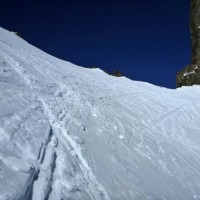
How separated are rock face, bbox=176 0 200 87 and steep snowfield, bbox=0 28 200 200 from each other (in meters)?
16.5

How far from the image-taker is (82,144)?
4762 millimetres

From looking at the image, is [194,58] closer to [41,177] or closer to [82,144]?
[82,144]

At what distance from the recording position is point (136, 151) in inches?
217

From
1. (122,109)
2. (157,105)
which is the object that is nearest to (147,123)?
(122,109)

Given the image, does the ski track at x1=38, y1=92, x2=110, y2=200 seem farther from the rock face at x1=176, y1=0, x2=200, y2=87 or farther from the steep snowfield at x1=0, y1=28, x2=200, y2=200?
the rock face at x1=176, y1=0, x2=200, y2=87

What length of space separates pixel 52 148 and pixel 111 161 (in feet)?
3.43

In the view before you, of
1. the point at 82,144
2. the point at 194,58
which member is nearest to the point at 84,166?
the point at 82,144

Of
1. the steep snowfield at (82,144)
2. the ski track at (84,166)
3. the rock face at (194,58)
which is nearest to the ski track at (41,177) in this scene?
the steep snowfield at (82,144)

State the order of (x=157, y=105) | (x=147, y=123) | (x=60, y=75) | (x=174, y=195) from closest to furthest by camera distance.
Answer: (x=174, y=195), (x=147, y=123), (x=60, y=75), (x=157, y=105)

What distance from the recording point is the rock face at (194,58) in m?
24.9

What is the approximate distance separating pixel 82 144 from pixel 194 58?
82.6 feet

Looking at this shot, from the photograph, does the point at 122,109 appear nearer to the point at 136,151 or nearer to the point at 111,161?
the point at 136,151

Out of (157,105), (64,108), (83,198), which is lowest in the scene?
(83,198)

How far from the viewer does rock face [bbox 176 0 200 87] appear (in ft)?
81.6
